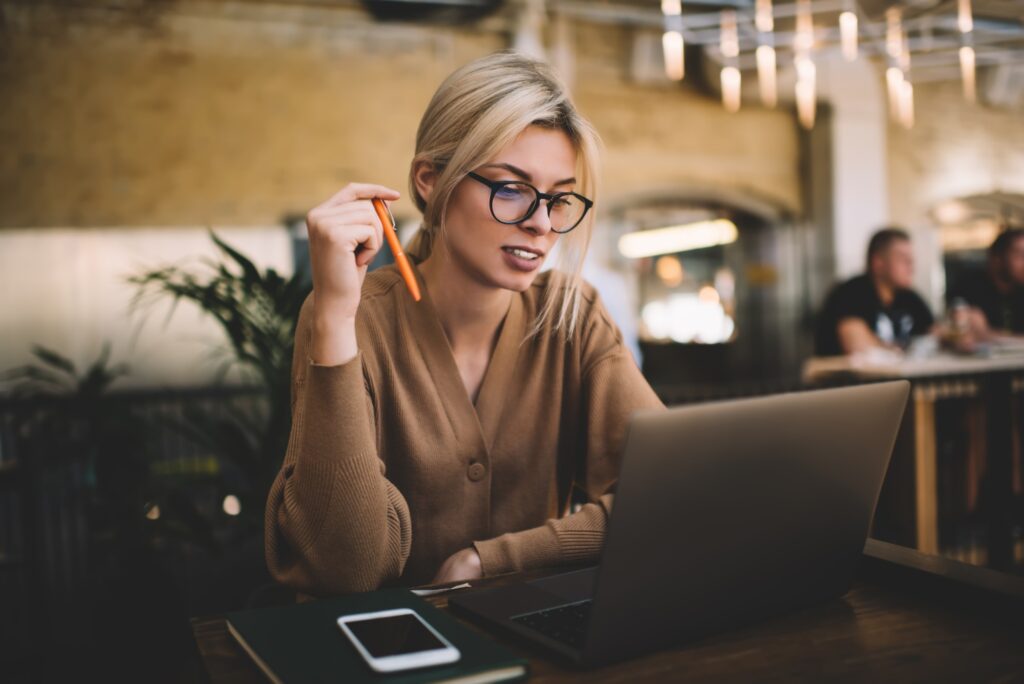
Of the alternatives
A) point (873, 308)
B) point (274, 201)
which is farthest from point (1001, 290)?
point (274, 201)

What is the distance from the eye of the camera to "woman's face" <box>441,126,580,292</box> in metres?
1.27

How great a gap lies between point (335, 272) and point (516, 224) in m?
0.32

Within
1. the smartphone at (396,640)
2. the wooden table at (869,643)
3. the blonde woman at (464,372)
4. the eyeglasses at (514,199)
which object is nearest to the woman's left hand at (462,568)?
the blonde woman at (464,372)

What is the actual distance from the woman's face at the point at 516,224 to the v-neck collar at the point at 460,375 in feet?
0.40

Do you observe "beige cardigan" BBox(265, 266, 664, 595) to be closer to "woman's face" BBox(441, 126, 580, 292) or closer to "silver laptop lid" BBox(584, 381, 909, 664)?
"woman's face" BBox(441, 126, 580, 292)

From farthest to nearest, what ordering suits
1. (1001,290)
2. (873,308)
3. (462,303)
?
(1001,290) < (873,308) < (462,303)

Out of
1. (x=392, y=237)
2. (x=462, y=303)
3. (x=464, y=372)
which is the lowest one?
(x=464, y=372)

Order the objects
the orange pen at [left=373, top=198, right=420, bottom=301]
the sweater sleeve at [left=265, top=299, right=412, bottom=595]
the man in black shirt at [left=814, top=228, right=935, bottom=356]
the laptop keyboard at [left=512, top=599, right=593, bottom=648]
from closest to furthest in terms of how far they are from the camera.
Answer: the laptop keyboard at [left=512, top=599, right=593, bottom=648] < the sweater sleeve at [left=265, top=299, right=412, bottom=595] < the orange pen at [left=373, top=198, right=420, bottom=301] < the man in black shirt at [left=814, top=228, right=935, bottom=356]

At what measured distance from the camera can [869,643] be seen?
823mm

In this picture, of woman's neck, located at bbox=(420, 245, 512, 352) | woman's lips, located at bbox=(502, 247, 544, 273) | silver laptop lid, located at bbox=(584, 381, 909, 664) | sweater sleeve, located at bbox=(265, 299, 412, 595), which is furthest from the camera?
woman's neck, located at bbox=(420, 245, 512, 352)

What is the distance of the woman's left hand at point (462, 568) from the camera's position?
1.14 m

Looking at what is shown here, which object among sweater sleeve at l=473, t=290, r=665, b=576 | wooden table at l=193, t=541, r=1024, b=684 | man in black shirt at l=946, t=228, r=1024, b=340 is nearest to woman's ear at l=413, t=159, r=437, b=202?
sweater sleeve at l=473, t=290, r=665, b=576

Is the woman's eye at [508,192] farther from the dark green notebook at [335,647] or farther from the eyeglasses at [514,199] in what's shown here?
the dark green notebook at [335,647]

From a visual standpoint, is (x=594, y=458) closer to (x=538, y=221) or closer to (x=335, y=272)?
(x=538, y=221)
